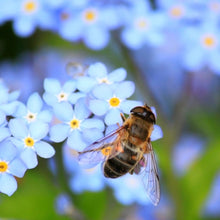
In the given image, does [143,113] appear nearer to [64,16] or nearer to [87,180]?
[87,180]

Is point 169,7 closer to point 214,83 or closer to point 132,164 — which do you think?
point 214,83

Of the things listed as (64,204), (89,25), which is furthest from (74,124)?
(89,25)

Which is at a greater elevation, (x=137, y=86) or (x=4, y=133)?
(x=137, y=86)

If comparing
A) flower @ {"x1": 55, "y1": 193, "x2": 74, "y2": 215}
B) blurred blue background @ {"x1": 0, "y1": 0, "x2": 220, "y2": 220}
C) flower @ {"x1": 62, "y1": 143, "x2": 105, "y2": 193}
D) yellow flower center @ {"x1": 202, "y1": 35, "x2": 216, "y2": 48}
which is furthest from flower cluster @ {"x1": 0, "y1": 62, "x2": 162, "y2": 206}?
yellow flower center @ {"x1": 202, "y1": 35, "x2": 216, "y2": 48}

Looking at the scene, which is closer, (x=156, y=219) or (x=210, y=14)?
(x=210, y=14)

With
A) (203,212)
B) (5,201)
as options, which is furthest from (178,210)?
(5,201)

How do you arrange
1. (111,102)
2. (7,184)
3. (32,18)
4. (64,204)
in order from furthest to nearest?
(32,18) → (64,204) → (111,102) → (7,184)

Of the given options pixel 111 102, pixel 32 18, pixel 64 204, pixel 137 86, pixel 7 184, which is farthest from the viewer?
pixel 137 86
